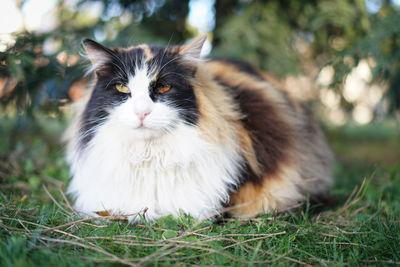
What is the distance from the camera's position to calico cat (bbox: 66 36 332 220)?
155 cm

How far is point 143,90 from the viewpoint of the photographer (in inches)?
59.7

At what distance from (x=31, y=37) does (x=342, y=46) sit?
Result: 10.4 feet

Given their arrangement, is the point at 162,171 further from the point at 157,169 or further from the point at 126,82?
the point at 126,82

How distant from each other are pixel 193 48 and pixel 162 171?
0.72 metres

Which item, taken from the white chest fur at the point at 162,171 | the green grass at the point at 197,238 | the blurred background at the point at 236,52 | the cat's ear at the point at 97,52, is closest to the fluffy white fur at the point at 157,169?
the white chest fur at the point at 162,171

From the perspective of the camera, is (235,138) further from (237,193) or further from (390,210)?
(390,210)

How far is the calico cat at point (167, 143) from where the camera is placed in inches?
60.9

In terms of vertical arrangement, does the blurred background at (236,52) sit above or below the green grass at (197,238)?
above

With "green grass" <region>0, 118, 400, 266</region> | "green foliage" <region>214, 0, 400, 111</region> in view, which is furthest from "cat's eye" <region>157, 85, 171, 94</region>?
"green foliage" <region>214, 0, 400, 111</region>

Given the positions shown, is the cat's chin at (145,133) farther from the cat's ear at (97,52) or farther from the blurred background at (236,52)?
the blurred background at (236,52)

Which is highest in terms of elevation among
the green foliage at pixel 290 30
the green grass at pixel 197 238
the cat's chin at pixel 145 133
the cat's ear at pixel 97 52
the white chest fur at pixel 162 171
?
the green foliage at pixel 290 30

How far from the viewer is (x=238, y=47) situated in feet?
10.7

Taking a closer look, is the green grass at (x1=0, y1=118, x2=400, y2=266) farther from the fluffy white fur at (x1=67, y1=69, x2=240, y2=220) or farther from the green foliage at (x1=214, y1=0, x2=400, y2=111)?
the green foliage at (x1=214, y1=0, x2=400, y2=111)

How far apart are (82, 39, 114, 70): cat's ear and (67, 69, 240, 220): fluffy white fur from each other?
0.78ft
